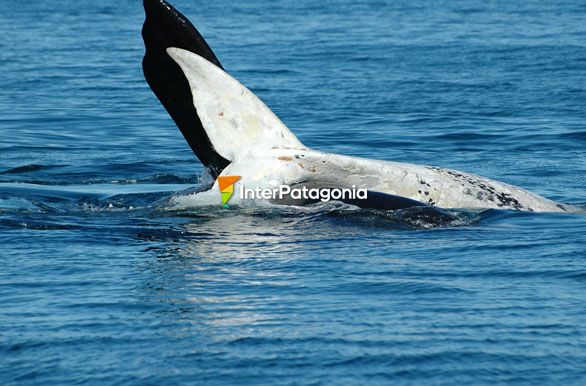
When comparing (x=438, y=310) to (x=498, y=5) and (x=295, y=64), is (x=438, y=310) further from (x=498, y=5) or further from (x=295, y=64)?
(x=498, y=5)

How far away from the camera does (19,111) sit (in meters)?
21.6

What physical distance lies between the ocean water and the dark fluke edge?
808 mm

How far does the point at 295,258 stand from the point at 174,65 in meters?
2.71

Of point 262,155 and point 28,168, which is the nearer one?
point 262,155

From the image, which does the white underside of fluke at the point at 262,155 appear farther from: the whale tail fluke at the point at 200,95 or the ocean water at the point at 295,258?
the ocean water at the point at 295,258

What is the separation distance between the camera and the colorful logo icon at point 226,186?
11.5 m

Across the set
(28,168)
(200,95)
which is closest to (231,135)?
(200,95)

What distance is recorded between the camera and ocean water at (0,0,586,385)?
287 inches

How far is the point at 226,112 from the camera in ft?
37.7

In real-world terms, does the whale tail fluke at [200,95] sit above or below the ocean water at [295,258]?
above

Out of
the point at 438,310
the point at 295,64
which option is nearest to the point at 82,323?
the point at 438,310

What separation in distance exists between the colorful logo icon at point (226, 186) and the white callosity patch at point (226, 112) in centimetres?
21

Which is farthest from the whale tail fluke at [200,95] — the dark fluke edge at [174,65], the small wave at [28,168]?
the small wave at [28,168]

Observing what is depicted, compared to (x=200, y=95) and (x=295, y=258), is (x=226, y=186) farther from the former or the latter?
(x=295, y=258)
